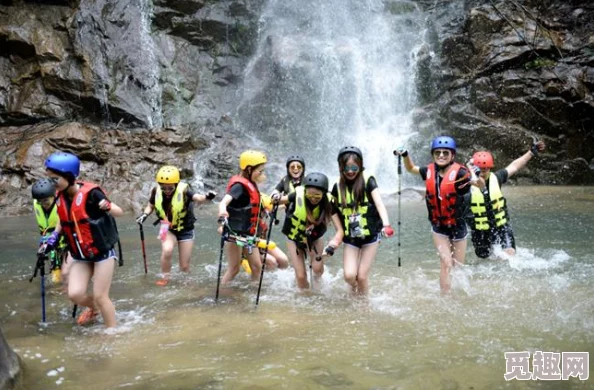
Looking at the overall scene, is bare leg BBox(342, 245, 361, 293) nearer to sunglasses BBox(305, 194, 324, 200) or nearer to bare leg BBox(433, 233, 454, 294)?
sunglasses BBox(305, 194, 324, 200)

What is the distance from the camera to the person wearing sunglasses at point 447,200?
20.0 ft

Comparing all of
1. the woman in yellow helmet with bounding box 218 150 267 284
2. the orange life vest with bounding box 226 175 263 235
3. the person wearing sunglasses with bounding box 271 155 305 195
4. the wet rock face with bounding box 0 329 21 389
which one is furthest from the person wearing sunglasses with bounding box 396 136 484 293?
the wet rock face with bounding box 0 329 21 389

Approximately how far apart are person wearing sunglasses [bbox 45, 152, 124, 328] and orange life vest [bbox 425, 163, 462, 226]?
361 centimetres

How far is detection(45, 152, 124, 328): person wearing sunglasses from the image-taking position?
4.89 metres

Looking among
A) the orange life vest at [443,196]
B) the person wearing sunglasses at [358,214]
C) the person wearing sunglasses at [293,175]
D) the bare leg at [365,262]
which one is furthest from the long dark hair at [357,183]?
the person wearing sunglasses at [293,175]

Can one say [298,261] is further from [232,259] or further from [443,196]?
[443,196]

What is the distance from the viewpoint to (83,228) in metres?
4.90

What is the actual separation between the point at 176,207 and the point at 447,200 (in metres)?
3.64

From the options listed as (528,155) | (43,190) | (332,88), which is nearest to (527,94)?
(332,88)

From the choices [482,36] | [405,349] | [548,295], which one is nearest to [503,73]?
[482,36]

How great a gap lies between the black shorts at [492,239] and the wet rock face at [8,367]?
6140 millimetres

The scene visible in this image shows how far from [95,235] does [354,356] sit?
8.70 ft

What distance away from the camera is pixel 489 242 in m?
7.66

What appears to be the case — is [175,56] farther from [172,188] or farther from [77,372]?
[77,372]
